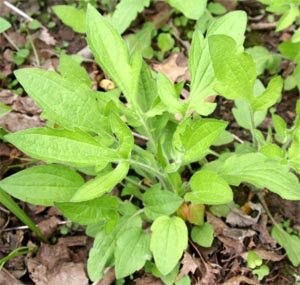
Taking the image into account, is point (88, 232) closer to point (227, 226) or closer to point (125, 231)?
point (125, 231)

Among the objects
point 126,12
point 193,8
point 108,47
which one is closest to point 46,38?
point 126,12

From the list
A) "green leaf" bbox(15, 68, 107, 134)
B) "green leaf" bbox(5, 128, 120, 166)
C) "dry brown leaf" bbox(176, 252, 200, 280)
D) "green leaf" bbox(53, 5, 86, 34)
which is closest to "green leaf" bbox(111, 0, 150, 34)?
"green leaf" bbox(53, 5, 86, 34)

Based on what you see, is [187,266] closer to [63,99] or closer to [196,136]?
Result: [196,136]

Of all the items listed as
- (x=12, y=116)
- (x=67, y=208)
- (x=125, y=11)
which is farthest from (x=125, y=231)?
(x=125, y=11)

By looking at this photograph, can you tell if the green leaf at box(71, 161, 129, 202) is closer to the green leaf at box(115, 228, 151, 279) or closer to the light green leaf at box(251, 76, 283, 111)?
the green leaf at box(115, 228, 151, 279)

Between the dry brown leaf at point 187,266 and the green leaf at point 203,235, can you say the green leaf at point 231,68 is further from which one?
the dry brown leaf at point 187,266

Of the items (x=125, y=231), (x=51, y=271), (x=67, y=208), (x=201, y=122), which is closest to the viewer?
(x=201, y=122)
